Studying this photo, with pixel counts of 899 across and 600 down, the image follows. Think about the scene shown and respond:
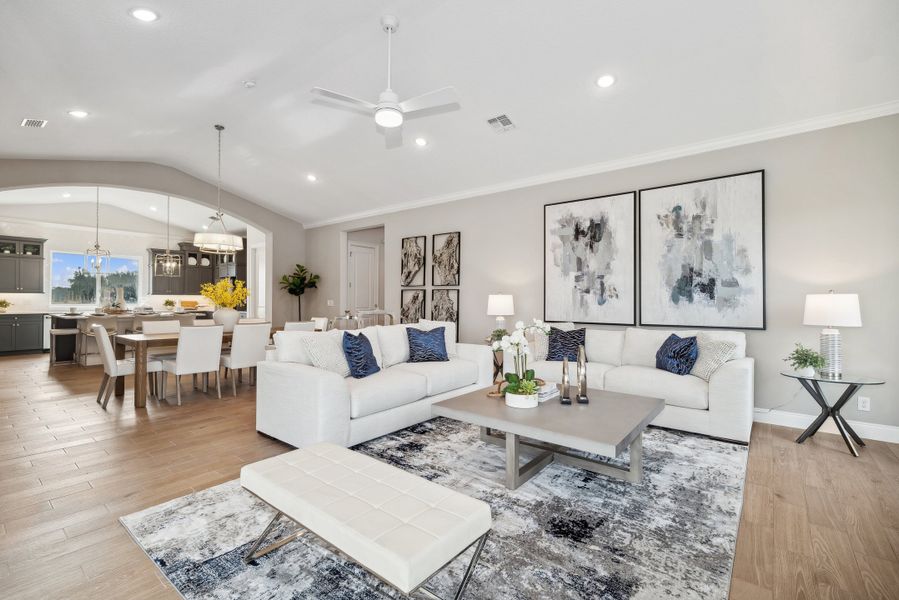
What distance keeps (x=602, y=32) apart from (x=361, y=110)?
186 centimetres

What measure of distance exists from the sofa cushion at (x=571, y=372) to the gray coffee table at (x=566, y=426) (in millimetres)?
976

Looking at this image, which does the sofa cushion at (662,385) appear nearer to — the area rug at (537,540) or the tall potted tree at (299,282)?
the area rug at (537,540)

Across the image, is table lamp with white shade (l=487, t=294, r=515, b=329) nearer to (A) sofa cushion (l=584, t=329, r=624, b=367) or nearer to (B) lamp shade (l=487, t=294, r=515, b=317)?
(B) lamp shade (l=487, t=294, r=515, b=317)

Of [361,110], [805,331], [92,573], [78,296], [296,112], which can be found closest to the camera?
[92,573]

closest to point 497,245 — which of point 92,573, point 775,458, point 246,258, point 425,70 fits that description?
point 425,70

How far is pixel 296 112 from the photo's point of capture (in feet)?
15.8

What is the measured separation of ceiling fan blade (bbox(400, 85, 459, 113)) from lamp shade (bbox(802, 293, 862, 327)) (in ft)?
10.8

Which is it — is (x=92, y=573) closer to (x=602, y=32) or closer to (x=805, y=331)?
(x=602, y=32)

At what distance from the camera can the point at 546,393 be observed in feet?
10.1

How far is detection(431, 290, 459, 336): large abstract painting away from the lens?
6457mm

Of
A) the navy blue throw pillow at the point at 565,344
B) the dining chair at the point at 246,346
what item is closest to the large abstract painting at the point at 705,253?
the navy blue throw pillow at the point at 565,344

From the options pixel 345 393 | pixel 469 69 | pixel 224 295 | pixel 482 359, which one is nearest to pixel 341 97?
pixel 469 69

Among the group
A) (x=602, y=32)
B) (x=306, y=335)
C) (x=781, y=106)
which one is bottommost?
(x=306, y=335)

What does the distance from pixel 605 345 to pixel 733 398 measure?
1.35 meters
